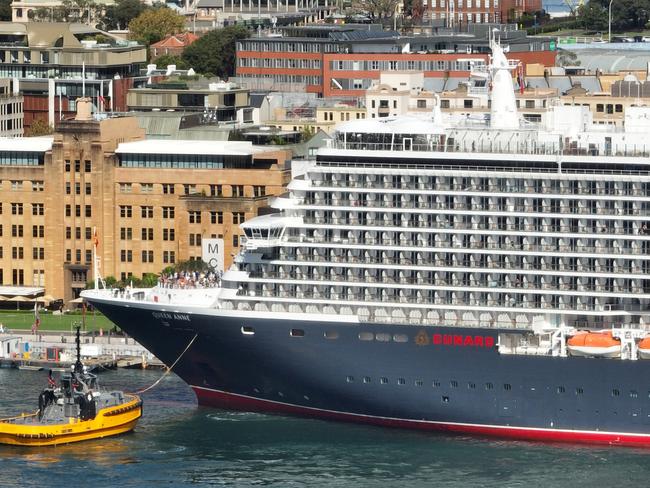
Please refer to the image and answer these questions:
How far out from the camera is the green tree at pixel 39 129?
158875 mm

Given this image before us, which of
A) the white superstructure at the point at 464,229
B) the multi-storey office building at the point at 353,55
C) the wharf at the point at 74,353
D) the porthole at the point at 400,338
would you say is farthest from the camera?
the multi-storey office building at the point at 353,55

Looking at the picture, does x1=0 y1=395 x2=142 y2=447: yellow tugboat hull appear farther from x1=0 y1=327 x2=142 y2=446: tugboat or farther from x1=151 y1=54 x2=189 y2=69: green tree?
x1=151 y1=54 x2=189 y2=69: green tree

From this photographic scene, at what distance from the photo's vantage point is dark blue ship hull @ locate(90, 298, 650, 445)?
9644 centimetres

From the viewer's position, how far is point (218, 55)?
198 m

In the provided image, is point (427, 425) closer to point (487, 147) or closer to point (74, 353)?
point (487, 147)

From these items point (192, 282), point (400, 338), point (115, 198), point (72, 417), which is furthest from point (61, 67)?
point (400, 338)

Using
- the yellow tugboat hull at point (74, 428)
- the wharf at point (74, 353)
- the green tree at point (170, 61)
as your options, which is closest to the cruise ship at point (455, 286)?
the yellow tugboat hull at point (74, 428)

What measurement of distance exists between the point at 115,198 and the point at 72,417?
30119 millimetres

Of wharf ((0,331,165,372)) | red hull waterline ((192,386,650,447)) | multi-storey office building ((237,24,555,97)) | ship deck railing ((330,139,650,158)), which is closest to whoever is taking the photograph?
red hull waterline ((192,386,650,447))

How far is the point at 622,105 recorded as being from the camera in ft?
477

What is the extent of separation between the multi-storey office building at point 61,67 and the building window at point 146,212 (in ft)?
104

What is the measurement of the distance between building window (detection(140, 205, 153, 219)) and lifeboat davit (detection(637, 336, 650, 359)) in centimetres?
3925

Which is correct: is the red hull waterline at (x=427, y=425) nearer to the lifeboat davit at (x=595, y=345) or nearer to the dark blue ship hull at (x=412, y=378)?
the dark blue ship hull at (x=412, y=378)

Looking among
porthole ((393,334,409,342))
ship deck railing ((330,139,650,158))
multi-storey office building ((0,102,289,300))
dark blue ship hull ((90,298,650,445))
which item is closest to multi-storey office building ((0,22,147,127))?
multi-storey office building ((0,102,289,300))
